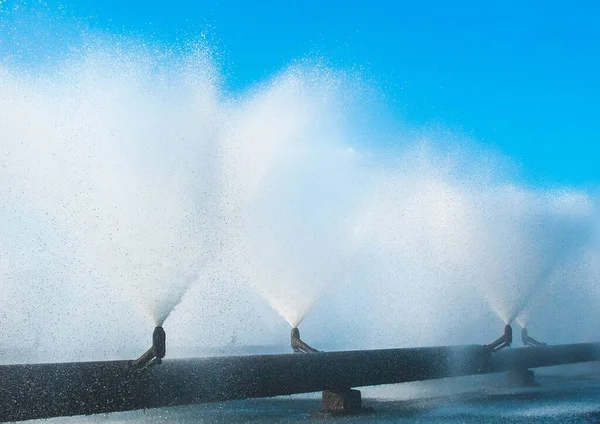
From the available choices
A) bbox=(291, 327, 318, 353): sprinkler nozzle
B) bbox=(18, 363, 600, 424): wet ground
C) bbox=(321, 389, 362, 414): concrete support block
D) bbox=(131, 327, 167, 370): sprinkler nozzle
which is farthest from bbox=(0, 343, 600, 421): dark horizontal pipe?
bbox=(18, 363, 600, 424): wet ground

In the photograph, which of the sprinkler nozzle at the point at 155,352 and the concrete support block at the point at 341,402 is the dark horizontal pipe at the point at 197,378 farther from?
the concrete support block at the point at 341,402

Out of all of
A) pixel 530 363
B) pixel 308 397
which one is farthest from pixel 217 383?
pixel 530 363

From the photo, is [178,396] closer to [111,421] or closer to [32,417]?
[32,417]

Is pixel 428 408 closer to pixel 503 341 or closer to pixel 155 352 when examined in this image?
pixel 503 341

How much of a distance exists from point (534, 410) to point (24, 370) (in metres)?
20.1

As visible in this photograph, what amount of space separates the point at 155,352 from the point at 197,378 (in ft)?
10.0

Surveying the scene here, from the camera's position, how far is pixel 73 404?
47.3 ft

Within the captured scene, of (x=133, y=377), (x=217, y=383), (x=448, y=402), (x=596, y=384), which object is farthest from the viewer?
(x=596, y=384)

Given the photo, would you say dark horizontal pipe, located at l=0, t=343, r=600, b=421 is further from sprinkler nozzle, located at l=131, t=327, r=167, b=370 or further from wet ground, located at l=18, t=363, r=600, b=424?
wet ground, located at l=18, t=363, r=600, b=424

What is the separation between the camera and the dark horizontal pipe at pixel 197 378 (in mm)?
13844

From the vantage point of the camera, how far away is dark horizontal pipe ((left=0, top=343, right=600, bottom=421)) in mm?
13844

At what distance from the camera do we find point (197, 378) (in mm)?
17875

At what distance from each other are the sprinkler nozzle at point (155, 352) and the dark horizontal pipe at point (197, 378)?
264mm

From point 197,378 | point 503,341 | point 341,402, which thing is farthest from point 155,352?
point 503,341
